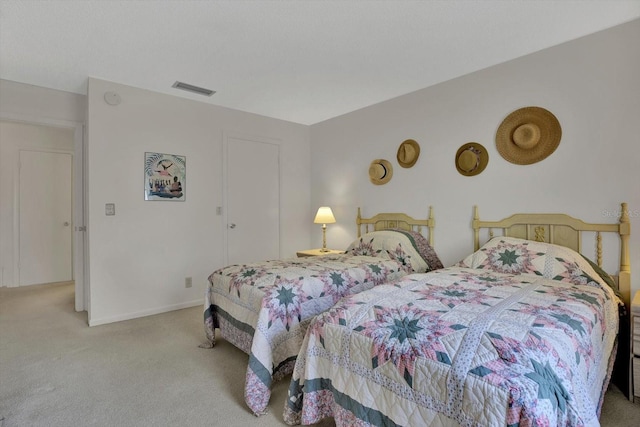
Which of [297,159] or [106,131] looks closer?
[106,131]

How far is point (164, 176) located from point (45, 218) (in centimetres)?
276

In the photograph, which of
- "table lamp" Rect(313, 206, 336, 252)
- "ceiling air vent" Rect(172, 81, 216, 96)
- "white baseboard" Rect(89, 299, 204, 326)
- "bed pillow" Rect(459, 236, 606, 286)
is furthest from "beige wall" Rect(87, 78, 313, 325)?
"bed pillow" Rect(459, 236, 606, 286)

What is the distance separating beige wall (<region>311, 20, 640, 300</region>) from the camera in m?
2.30

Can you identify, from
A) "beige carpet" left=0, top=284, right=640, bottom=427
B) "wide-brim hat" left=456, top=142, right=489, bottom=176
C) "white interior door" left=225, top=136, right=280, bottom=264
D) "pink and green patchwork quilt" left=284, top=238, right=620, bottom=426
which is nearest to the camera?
"pink and green patchwork quilt" left=284, top=238, right=620, bottom=426

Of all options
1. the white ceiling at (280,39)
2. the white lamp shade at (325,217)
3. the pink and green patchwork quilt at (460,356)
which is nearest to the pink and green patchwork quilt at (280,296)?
the pink and green patchwork quilt at (460,356)

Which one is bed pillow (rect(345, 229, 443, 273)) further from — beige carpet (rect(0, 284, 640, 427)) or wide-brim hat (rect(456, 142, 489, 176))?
beige carpet (rect(0, 284, 640, 427))

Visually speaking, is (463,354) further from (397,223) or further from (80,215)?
(80,215)

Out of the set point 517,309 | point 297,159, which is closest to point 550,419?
point 517,309

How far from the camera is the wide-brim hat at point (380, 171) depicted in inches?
148

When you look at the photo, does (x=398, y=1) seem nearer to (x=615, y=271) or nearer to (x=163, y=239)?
(x=615, y=271)

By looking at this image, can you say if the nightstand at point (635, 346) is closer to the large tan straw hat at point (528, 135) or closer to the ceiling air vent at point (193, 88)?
the large tan straw hat at point (528, 135)

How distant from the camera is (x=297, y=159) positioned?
15.5 feet

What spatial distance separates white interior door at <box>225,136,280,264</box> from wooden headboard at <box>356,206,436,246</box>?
1196mm

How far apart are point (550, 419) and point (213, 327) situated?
2.29 m
